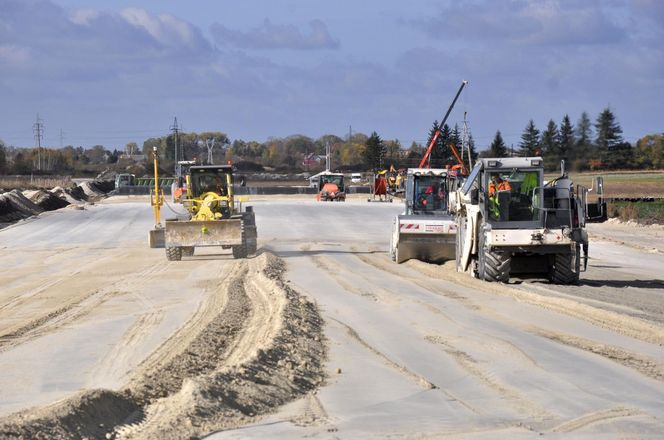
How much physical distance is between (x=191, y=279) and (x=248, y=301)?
4.88m

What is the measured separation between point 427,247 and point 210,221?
17.4ft

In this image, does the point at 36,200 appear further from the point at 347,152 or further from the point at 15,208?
the point at 347,152

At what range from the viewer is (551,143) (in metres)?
63.7

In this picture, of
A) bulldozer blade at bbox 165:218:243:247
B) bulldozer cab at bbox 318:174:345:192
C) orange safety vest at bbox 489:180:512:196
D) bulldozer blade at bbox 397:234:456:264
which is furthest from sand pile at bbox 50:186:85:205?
orange safety vest at bbox 489:180:512:196

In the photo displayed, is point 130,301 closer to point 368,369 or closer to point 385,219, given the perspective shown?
point 368,369

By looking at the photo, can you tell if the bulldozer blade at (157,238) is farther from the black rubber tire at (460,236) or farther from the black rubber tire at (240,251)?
the black rubber tire at (460,236)

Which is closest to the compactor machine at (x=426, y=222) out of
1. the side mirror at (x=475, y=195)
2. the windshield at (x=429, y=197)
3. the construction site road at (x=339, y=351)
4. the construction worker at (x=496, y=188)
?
the windshield at (x=429, y=197)

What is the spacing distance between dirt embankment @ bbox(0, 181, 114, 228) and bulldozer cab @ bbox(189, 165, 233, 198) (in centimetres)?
2020

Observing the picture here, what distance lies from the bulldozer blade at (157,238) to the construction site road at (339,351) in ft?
14.0

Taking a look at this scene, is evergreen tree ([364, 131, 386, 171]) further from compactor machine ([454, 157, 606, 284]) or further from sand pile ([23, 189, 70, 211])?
compactor machine ([454, 157, 606, 284])

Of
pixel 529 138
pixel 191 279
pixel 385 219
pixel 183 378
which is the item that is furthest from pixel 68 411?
pixel 529 138

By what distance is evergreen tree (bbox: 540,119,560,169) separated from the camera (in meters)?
60.0

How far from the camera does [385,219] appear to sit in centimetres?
4381

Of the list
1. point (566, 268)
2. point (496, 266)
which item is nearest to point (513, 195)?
point (496, 266)
